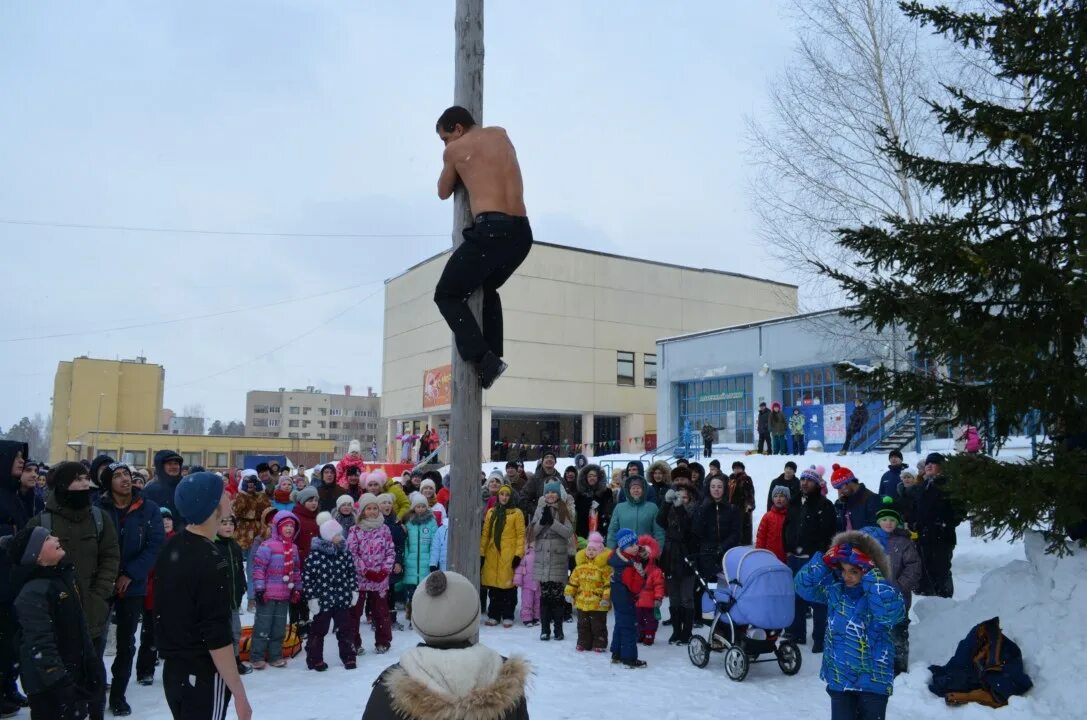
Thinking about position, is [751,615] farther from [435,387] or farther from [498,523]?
[435,387]

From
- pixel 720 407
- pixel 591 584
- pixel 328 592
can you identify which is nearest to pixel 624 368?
pixel 720 407

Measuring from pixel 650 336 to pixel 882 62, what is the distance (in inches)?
1089

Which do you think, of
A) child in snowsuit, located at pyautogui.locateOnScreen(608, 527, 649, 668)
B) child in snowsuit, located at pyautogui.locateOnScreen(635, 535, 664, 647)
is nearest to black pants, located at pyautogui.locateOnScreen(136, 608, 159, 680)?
child in snowsuit, located at pyautogui.locateOnScreen(608, 527, 649, 668)

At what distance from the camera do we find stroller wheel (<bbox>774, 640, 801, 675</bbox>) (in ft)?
27.5

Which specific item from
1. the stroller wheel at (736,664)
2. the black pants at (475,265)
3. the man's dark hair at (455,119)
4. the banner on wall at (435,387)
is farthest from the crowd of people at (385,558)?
the banner on wall at (435,387)

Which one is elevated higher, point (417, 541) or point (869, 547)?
point (869, 547)

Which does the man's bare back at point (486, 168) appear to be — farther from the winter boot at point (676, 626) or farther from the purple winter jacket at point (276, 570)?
the winter boot at point (676, 626)

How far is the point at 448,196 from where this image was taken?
12.6 feet

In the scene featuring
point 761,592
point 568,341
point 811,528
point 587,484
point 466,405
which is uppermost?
point 568,341

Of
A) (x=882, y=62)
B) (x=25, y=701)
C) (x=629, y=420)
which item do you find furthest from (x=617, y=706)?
(x=629, y=420)

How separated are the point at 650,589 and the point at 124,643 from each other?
515 cm

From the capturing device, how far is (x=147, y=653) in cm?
783

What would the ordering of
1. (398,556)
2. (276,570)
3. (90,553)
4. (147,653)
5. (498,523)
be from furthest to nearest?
1. (498,523)
2. (398,556)
3. (276,570)
4. (147,653)
5. (90,553)

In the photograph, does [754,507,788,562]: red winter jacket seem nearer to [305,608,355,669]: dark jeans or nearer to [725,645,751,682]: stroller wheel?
[725,645,751,682]: stroller wheel
